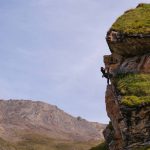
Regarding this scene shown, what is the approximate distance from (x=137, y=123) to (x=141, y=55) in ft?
30.4

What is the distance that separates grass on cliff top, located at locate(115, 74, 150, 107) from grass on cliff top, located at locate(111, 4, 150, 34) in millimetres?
4659

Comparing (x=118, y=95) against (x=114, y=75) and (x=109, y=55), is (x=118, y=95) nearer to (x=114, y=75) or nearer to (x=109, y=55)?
(x=114, y=75)

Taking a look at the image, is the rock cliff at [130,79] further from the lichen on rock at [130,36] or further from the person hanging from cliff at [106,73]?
the person hanging from cliff at [106,73]

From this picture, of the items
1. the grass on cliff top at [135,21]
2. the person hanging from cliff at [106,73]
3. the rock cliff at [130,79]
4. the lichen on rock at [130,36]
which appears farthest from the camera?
the person hanging from cliff at [106,73]

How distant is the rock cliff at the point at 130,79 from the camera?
31.3 m

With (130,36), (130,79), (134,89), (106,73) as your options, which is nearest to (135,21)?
(130,36)

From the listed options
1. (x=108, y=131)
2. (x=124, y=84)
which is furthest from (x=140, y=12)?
(x=108, y=131)

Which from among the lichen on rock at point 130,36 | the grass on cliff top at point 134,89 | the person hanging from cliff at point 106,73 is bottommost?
the grass on cliff top at point 134,89

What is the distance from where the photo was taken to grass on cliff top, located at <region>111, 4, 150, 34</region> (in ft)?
126

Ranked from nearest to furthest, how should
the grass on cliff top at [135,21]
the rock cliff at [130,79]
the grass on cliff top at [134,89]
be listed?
the rock cliff at [130,79] → the grass on cliff top at [134,89] → the grass on cliff top at [135,21]

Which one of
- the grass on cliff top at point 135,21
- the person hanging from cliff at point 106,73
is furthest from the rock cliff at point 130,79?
the person hanging from cliff at point 106,73

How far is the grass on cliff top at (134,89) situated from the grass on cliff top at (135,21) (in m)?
4.66

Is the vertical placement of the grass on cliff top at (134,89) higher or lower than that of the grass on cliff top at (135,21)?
lower

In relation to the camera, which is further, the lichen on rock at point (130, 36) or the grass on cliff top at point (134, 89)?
the lichen on rock at point (130, 36)
